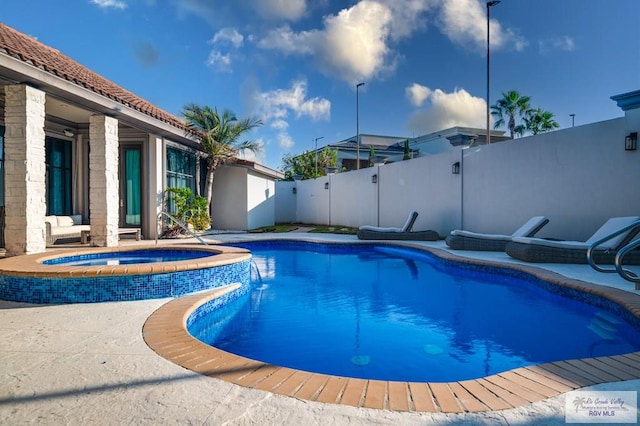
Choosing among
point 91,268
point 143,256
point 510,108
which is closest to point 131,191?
point 143,256

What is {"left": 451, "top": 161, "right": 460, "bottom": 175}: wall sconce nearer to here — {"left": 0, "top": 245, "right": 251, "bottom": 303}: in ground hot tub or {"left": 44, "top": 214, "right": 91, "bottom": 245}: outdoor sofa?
{"left": 0, "top": 245, "right": 251, "bottom": 303}: in ground hot tub

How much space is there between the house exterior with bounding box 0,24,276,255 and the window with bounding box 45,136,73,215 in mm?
32

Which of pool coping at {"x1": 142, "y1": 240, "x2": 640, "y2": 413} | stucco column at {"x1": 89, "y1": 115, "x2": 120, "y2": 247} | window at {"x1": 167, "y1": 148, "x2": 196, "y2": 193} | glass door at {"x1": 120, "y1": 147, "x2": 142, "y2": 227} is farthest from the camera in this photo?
window at {"x1": 167, "y1": 148, "x2": 196, "y2": 193}

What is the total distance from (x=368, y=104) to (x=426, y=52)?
9.49 metres

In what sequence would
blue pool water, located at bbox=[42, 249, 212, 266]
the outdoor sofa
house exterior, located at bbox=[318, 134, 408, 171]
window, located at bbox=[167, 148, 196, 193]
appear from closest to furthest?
blue pool water, located at bbox=[42, 249, 212, 266], the outdoor sofa, window, located at bbox=[167, 148, 196, 193], house exterior, located at bbox=[318, 134, 408, 171]

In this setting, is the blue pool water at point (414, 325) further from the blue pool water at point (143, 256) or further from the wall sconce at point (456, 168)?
the wall sconce at point (456, 168)

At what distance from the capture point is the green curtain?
1332 cm

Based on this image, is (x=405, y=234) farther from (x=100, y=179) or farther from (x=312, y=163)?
(x=312, y=163)

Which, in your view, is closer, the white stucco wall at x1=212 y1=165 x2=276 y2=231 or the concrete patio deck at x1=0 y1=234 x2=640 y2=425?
the concrete patio deck at x1=0 y1=234 x2=640 y2=425

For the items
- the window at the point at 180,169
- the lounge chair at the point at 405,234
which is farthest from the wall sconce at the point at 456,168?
the window at the point at 180,169

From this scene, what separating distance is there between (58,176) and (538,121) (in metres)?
34.3

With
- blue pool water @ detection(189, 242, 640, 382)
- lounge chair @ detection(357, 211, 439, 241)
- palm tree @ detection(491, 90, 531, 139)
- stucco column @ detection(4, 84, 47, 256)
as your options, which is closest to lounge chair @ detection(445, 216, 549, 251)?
lounge chair @ detection(357, 211, 439, 241)

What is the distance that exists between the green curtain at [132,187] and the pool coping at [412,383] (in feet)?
37.2

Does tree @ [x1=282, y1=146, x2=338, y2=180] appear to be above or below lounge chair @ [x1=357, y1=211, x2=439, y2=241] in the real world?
above
